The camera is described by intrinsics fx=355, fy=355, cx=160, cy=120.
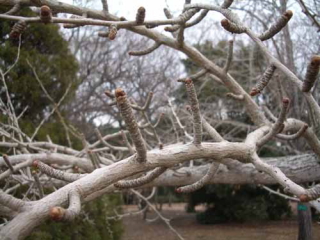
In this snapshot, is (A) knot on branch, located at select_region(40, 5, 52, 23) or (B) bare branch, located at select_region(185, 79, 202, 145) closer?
(B) bare branch, located at select_region(185, 79, 202, 145)

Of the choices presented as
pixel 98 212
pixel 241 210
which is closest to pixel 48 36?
pixel 98 212

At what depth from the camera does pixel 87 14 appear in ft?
9.36

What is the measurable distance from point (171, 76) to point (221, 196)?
4.61 metres

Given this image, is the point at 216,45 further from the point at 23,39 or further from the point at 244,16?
the point at 23,39

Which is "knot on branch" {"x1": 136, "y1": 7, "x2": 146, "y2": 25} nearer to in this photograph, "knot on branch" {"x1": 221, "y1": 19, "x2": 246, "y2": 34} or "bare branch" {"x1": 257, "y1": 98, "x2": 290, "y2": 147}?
"knot on branch" {"x1": 221, "y1": 19, "x2": 246, "y2": 34}

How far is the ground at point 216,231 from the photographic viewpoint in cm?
859

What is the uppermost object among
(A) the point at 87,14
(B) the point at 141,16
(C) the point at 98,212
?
(A) the point at 87,14

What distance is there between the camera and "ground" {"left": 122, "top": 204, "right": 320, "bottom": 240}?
28.2 ft

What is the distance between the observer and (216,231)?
10305mm

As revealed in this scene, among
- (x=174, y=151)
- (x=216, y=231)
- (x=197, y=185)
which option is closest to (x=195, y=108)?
(x=174, y=151)

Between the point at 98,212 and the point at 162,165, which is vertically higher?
the point at 162,165

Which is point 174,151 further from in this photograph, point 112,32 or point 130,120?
point 112,32

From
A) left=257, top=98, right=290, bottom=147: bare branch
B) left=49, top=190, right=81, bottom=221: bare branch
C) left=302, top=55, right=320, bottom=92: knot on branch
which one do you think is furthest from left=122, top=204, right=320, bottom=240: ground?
left=49, top=190, right=81, bottom=221: bare branch

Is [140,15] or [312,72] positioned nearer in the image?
[312,72]
